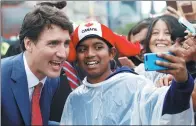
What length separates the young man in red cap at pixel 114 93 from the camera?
5.36 feet

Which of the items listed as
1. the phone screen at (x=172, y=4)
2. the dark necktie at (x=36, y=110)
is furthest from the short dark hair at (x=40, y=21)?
the phone screen at (x=172, y=4)

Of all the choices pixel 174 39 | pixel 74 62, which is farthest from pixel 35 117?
pixel 174 39

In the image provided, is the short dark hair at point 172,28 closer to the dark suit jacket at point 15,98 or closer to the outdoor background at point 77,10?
the outdoor background at point 77,10

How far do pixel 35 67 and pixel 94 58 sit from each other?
0.26 meters

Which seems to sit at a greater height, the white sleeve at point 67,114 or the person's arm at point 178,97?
the person's arm at point 178,97

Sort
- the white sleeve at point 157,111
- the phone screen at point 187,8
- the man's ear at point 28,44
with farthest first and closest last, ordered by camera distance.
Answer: the phone screen at point 187,8, the man's ear at point 28,44, the white sleeve at point 157,111

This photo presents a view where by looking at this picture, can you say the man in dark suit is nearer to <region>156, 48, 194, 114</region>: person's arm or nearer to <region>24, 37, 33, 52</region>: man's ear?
<region>24, 37, 33, 52</region>: man's ear

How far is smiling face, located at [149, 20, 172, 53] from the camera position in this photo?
2.07 metres

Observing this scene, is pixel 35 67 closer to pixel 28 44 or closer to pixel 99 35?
pixel 28 44

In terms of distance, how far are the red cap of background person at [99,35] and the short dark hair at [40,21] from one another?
6 cm

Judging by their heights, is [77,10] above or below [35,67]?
above

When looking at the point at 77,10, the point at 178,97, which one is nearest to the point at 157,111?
the point at 178,97

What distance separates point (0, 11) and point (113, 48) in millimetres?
543

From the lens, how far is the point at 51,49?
1767 mm
